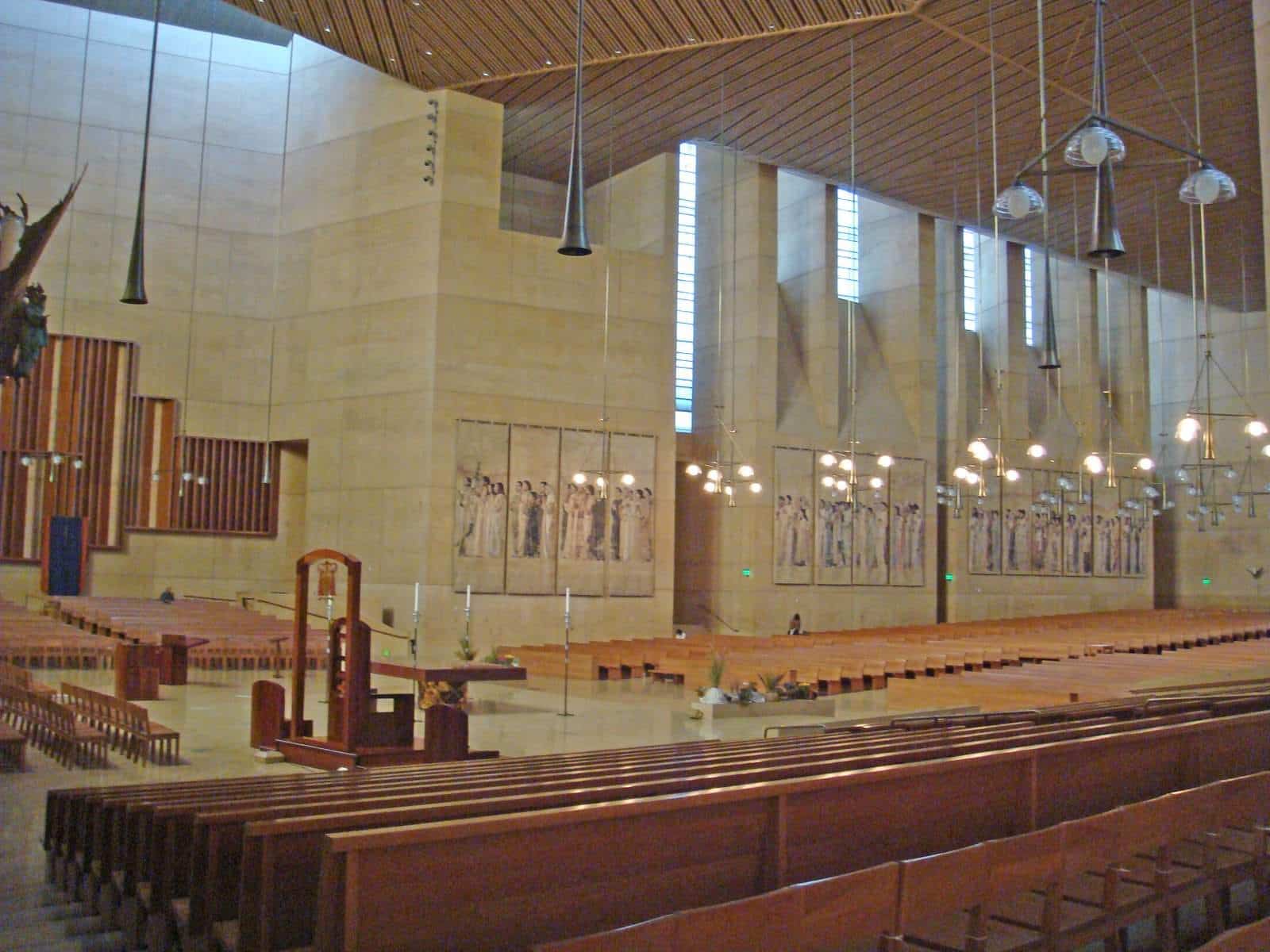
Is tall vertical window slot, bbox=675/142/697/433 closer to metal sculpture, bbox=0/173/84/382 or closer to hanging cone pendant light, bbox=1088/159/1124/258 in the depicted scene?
metal sculpture, bbox=0/173/84/382

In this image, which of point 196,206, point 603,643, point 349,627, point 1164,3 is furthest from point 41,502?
point 1164,3

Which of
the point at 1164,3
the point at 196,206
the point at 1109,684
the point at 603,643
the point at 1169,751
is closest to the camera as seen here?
the point at 1169,751

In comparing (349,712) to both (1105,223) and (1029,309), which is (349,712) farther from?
(1029,309)

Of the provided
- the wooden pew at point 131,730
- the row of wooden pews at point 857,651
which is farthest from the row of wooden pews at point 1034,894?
the row of wooden pews at point 857,651

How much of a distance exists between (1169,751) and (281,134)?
21.6 m

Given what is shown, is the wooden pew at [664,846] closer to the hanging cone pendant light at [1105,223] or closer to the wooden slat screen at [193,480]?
the hanging cone pendant light at [1105,223]

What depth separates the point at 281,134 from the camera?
22.3 meters

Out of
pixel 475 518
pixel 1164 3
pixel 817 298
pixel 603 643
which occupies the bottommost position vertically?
pixel 603 643

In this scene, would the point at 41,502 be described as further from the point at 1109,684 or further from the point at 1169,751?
the point at 1169,751

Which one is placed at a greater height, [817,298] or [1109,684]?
[817,298]

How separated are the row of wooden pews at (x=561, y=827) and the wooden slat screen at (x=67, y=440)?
55.7 feet

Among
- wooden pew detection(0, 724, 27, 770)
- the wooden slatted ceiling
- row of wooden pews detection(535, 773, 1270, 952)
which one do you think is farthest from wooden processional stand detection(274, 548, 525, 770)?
the wooden slatted ceiling

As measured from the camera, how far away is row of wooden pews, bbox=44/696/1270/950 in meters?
2.34

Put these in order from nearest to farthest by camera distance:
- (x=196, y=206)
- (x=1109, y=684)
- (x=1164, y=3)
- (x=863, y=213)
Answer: (x=1109, y=684), (x=1164, y=3), (x=196, y=206), (x=863, y=213)
